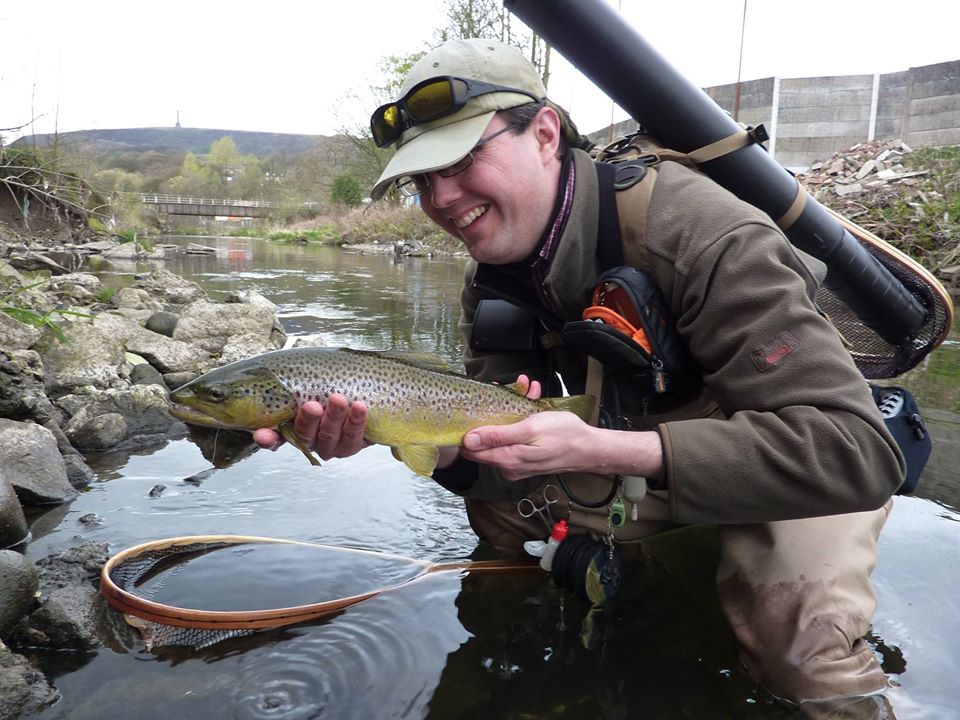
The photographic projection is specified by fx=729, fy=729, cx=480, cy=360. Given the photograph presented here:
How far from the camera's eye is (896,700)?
2490 millimetres

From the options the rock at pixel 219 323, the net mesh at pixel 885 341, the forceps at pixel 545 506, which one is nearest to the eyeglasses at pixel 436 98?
the forceps at pixel 545 506

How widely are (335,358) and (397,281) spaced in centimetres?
1549

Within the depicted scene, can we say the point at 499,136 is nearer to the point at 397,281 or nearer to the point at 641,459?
the point at 641,459

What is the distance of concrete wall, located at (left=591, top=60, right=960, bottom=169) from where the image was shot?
18719 millimetres

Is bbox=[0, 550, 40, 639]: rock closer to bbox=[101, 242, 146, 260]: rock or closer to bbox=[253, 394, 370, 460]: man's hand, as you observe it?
bbox=[253, 394, 370, 460]: man's hand

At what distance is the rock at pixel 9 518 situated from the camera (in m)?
3.48

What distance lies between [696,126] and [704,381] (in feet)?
3.80

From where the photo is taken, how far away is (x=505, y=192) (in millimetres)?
2734

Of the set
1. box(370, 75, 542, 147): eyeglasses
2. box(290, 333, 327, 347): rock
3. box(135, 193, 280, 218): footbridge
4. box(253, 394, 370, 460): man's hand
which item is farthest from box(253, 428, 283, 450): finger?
box(135, 193, 280, 218): footbridge

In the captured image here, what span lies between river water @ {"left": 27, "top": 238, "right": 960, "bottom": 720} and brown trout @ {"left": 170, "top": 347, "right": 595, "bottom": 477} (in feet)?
2.50

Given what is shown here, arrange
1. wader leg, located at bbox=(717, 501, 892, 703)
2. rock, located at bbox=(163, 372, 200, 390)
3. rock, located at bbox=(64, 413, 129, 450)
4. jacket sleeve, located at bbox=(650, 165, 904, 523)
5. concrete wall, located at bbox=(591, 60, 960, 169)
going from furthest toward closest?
concrete wall, located at bbox=(591, 60, 960, 169), rock, located at bbox=(163, 372, 200, 390), rock, located at bbox=(64, 413, 129, 450), wader leg, located at bbox=(717, 501, 892, 703), jacket sleeve, located at bbox=(650, 165, 904, 523)

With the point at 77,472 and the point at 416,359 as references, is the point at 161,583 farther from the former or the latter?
the point at 77,472

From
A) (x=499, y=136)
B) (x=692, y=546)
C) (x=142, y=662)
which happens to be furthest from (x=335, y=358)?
(x=692, y=546)

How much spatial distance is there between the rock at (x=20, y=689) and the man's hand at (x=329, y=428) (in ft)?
3.37
